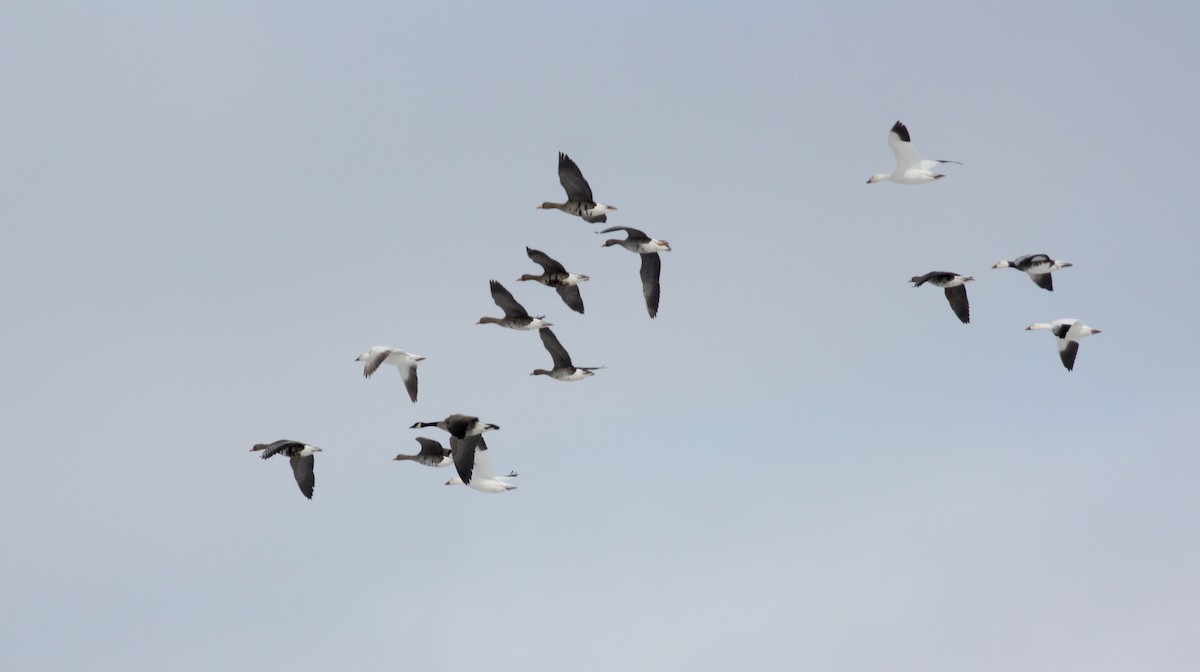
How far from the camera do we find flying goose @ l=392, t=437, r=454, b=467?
4328cm

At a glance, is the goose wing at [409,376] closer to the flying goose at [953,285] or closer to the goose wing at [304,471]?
the goose wing at [304,471]

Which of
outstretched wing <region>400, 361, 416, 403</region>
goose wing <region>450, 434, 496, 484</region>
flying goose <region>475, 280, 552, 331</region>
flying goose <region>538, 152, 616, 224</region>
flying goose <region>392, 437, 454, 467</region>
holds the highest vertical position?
flying goose <region>538, 152, 616, 224</region>

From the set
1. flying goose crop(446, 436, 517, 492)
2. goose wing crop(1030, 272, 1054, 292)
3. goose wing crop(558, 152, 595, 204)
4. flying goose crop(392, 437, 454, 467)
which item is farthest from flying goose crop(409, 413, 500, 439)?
goose wing crop(1030, 272, 1054, 292)

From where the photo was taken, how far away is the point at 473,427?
40156 millimetres

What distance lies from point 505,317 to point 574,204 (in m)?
4.19

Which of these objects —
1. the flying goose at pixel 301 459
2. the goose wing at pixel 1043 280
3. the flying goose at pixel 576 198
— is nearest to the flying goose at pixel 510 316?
the flying goose at pixel 576 198

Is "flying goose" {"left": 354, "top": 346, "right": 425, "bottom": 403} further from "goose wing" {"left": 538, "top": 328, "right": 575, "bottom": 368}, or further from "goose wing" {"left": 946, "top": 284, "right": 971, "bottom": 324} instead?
"goose wing" {"left": 946, "top": 284, "right": 971, "bottom": 324}

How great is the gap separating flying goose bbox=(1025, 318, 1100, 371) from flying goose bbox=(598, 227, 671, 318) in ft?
36.3

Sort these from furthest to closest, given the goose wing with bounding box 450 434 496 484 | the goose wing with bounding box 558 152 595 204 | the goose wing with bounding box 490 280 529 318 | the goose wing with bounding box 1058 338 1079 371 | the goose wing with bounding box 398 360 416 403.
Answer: the goose wing with bounding box 1058 338 1079 371
the goose wing with bounding box 398 360 416 403
the goose wing with bounding box 490 280 529 318
the goose wing with bounding box 450 434 496 484
the goose wing with bounding box 558 152 595 204

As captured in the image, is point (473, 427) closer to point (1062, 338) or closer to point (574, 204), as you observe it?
point (574, 204)

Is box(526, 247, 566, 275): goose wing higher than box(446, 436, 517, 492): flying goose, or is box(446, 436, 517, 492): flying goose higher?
box(526, 247, 566, 275): goose wing

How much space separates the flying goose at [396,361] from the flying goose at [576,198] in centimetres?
593

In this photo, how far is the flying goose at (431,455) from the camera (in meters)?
43.3

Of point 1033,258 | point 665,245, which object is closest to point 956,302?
point 1033,258
